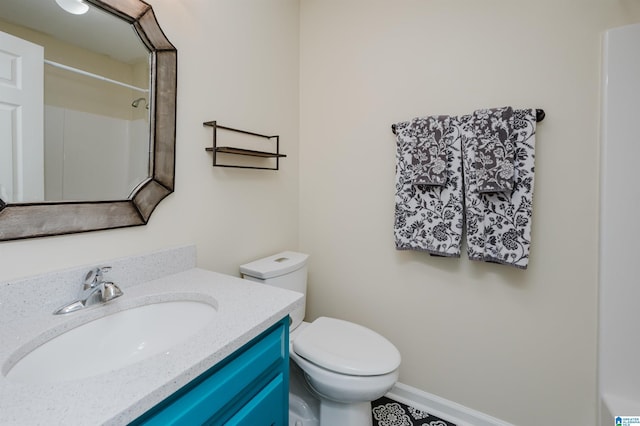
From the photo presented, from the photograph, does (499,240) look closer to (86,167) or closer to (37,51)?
(86,167)

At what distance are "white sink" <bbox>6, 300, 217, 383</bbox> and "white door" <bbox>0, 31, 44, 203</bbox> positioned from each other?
41 cm

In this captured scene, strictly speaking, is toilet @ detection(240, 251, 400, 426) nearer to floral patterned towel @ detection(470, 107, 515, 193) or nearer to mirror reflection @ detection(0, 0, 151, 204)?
mirror reflection @ detection(0, 0, 151, 204)

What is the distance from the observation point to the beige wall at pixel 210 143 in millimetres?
1021

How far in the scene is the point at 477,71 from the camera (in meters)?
1.44

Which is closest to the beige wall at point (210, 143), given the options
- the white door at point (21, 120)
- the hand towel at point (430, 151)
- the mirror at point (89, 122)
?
the mirror at point (89, 122)

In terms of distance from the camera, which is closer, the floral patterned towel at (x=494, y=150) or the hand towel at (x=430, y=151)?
the floral patterned towel at (x=494, y=150)

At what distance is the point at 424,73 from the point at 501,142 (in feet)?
1.80

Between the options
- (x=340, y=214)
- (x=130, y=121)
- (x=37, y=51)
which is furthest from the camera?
(x=340, y=214)

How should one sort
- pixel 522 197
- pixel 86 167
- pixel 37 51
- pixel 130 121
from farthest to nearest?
pixel 522 197
pixel 130 121
pixel 86 167
pixel 37 51

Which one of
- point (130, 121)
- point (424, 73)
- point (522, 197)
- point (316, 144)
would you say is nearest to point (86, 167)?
point (130, 121)

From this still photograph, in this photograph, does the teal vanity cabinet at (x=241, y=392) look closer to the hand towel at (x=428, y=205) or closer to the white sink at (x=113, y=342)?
the white sink at (x=113, y=342)

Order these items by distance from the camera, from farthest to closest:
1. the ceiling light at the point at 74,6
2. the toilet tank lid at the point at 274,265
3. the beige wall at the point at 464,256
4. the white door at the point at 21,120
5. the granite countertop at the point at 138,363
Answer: the toilet tank lid at the point at 274,265
the beige wall at the point at 464,256
the ceiling light at the point at 74,6
the white door at the point at 21,120
the granite countertop at the point at 138,363

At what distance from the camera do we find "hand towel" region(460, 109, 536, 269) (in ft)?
4.23

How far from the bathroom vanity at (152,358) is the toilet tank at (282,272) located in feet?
0.96
